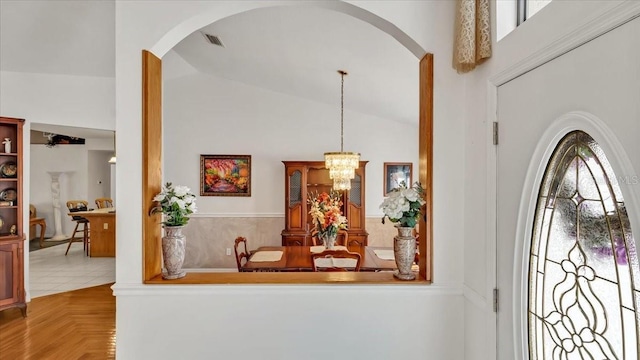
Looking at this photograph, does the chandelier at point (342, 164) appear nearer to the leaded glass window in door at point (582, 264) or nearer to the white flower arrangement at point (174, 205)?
the white flower arrangement at point (174, 205)

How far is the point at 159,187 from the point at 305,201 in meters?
3.38

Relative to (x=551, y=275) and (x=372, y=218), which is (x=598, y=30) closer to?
(x=551, y=275)

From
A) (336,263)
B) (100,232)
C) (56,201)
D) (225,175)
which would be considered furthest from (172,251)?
(56,201)

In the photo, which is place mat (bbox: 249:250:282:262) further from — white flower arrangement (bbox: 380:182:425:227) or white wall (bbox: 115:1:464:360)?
white flower arrangement (bbox: 380:182:425:227)

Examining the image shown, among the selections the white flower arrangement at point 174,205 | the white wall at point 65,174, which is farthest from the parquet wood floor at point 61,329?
the white wall at point 65,174

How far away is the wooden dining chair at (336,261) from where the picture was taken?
122 inches

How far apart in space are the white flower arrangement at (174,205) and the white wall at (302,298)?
143mm

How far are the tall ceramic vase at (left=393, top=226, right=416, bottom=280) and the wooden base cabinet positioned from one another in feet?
14.0

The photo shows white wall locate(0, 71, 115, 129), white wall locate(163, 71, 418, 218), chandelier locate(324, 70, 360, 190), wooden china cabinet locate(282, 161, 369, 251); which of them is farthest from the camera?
white wall locate(163, 71, 418, 218)

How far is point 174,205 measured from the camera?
6.30 feet

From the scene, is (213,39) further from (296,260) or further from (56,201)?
(56,201)

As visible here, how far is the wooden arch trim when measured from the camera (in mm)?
1945

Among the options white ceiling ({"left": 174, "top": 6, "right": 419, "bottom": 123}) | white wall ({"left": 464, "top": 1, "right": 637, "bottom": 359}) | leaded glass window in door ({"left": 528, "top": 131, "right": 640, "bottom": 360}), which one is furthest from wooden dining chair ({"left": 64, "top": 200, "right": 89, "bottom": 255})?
leaded glass window in door ({"left": 528, "top": 131, "right": 640, "bottom": 360})

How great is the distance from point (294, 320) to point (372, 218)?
4050mm
